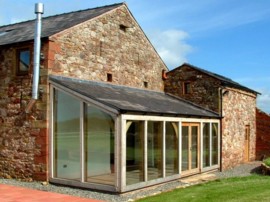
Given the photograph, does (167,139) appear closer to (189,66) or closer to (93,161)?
(93,161)

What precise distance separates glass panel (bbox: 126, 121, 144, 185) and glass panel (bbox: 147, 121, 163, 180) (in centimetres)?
46

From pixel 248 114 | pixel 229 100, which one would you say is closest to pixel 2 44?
pixel 229 100

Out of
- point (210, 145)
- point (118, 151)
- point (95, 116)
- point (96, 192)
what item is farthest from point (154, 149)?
point (210, 145)

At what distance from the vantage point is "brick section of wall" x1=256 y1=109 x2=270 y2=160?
22.0 metres

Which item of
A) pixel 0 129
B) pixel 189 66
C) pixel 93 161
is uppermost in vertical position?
pixel 189 66

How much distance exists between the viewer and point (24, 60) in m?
13.3

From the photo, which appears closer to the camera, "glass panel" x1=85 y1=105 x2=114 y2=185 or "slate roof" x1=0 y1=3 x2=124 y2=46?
"glass panel" x1=85 y1=105 x2=114 y2=185

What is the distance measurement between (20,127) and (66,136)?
187 cm

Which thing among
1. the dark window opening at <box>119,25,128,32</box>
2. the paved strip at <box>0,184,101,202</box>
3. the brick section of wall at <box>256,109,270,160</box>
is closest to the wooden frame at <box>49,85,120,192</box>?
the paved strip at <box>0,184,101,202</box>

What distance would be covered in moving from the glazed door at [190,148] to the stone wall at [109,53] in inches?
126

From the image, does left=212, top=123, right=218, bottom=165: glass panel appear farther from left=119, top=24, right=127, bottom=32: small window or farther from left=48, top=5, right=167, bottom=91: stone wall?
left=119, top=24, right=127, bottom=32: small window

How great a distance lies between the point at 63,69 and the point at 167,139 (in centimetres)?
426

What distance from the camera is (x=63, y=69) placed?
13.1m

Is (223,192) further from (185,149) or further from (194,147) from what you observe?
(194,147)
